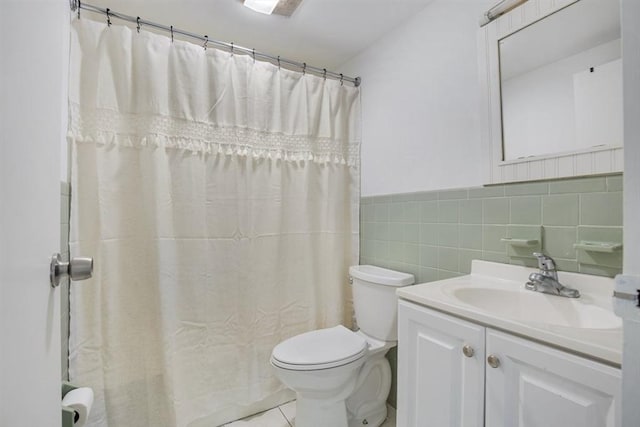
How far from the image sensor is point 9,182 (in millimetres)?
313

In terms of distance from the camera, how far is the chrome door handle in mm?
501

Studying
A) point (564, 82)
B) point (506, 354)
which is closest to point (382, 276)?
point (506, 354)

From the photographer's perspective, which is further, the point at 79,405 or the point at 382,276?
the point at 382,276

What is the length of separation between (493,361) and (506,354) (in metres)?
0.04

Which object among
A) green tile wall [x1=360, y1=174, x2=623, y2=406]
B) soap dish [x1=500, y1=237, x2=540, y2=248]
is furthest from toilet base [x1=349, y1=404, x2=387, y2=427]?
soap dish [x1=500, y1=237, x2=540, y2=248]

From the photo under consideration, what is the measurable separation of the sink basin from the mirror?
1.75 ft

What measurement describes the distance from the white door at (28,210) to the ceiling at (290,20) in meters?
1.21

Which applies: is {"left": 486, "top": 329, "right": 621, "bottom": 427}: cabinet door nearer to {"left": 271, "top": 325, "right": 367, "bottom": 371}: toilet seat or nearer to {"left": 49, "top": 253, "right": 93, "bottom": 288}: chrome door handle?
{"left": 271, "top": 325, "right": 367, "bottom": 371}: toilet seat

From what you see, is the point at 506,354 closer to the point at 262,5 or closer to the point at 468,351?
the point at 468,351

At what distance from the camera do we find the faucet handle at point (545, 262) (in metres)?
1.00

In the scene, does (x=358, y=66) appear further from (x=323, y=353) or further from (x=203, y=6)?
(x=323, y=353)

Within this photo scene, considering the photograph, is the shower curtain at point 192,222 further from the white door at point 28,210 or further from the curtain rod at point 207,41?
the white door at point 28,210

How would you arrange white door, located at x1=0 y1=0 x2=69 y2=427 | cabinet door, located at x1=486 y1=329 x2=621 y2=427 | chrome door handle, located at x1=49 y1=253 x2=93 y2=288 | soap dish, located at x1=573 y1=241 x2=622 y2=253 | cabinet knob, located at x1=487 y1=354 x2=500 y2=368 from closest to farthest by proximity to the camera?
white door, located at x1=0 y1=0 x2=69 y2=427 < chrome door handle, located at x1=49 y1=253 x2=93 y2=288 < cabinet door, located at x1=486 y1=329 x2=621 y2=427 < cabinet knob, located at x1=487 y1=354 x2=500 y2=368 < soap dish, located at x1=573 y1=241 x2=622 y2=253

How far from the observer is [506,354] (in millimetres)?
756
